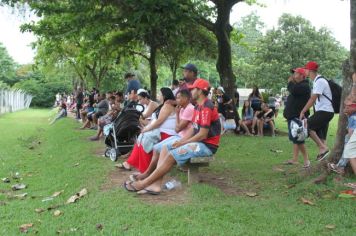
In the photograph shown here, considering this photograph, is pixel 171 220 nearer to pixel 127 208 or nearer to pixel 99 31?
pixel 127 208

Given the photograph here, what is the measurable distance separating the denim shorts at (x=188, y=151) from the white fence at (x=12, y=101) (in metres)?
30.6

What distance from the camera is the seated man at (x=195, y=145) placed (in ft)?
19.6

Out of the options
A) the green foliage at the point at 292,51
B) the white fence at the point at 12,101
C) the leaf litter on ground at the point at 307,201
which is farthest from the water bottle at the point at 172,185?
the green foliage at the point at 292,51

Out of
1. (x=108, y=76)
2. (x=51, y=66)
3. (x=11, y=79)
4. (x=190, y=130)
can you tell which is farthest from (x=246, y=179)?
(x=11, y=79)

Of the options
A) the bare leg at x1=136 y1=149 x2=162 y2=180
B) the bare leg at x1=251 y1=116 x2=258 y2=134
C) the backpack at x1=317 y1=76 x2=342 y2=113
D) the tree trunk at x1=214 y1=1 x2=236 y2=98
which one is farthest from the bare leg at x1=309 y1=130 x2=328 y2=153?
the tree trunk at x1=214 y1=1 x2=236 y2=98

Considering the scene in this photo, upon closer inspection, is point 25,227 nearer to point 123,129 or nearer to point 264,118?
point 123,129

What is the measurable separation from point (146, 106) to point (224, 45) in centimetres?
574

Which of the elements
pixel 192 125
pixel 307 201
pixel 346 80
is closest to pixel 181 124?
pixel 192 125

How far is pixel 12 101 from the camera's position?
4003 centimetres

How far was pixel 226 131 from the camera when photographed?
46.2ft

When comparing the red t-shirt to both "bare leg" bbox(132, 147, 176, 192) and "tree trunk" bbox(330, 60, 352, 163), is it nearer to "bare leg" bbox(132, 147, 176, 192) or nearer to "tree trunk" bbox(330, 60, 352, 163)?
"bare leg" bbox(132, 147, 176, 192)

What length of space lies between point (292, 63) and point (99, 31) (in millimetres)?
27124

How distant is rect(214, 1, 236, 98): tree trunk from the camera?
14.1 m

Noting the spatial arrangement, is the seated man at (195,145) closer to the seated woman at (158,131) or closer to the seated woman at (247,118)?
the seated woman at (158,131)
